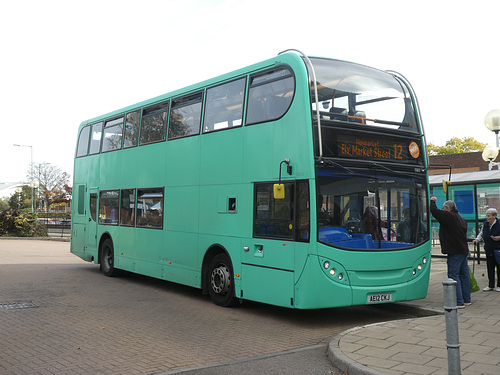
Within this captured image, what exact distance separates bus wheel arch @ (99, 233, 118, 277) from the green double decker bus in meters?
3.52

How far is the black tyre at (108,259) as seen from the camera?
14.0 metres

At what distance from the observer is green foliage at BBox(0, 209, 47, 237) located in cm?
3369

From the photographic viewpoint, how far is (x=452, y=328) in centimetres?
443

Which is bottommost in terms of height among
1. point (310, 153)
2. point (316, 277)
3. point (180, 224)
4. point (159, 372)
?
point (159, 372)

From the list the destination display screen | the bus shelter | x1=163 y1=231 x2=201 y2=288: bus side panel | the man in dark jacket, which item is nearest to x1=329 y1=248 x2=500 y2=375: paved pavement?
the man in dark jacket

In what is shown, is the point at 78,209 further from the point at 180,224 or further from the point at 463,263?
the point at 463,263

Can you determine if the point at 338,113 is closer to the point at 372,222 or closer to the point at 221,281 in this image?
the point at 372,222

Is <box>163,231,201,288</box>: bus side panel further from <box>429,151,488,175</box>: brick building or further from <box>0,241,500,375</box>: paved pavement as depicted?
<box>429,151,488,175</box>: brick building

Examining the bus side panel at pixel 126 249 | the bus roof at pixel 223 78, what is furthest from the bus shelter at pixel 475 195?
the bus side panel at pixel 126 249

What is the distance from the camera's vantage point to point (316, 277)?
7652 millimetres

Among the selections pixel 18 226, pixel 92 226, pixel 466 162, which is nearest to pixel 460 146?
pixel 466 162

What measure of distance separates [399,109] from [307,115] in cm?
195

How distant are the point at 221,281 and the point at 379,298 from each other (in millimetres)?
2869

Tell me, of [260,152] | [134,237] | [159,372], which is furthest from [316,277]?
[134,237]
